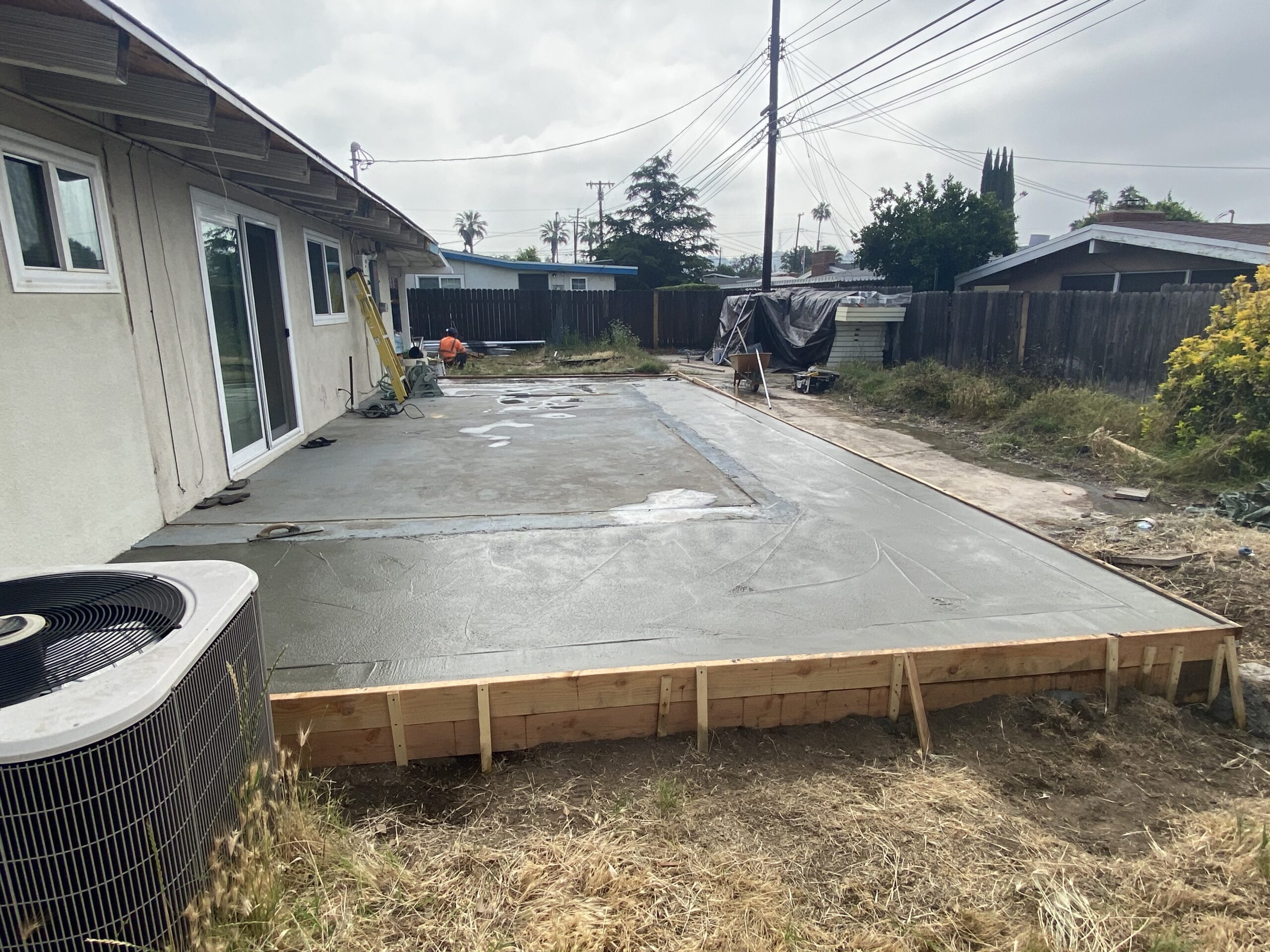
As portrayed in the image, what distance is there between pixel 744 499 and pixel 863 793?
3041 mm

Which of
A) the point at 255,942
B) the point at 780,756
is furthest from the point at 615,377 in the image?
A: the point at 255,942

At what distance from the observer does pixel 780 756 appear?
2.62 m

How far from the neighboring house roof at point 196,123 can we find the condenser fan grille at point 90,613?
2.06m

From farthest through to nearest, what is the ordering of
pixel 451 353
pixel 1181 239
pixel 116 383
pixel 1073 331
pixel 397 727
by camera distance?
pixel 451 353
pixel 1181 239
pixel 1073 331
pixel 116 383
pixel 397 727

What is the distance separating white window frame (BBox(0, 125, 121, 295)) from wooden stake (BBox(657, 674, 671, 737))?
3.33m

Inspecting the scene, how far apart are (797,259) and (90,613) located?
72.4 m

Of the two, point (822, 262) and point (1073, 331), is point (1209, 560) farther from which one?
point (822, 262)

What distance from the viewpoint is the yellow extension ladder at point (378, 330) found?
10.0 m

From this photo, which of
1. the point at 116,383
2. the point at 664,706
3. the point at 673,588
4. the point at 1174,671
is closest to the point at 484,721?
the point at 664,706

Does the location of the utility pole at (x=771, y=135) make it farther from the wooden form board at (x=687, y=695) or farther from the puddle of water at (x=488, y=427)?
the wooden form board at (x=687, y=695)

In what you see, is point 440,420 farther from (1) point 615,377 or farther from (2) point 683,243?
(2) point 683,243

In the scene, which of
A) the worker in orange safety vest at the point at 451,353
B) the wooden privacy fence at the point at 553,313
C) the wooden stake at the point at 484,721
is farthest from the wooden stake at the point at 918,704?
the wooden privacy fence at the point at 553,313

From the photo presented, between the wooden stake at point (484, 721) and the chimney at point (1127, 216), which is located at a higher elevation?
the chimney at point (1127, 216)

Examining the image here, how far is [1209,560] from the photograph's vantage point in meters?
4.36
